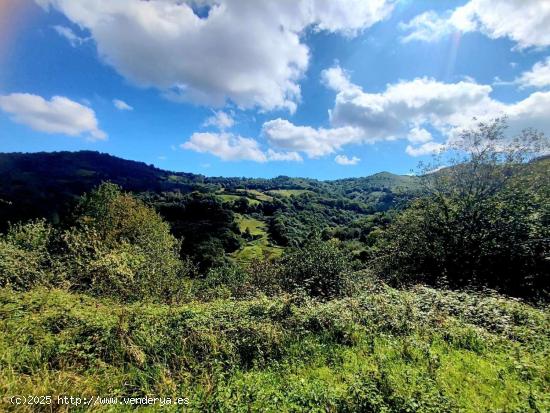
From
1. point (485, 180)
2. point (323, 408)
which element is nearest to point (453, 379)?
point (323, 408)

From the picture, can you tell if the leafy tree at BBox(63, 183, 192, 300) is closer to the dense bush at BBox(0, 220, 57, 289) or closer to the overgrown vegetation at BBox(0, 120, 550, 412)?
the overgrown vegetation at BBox(0, 120, 550, 412)

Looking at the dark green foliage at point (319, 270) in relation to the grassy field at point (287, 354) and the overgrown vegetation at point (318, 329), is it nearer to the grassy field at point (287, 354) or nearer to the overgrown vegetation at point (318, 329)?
the overgrown vegetation at point (318, 329)

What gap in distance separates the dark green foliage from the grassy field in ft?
19.3

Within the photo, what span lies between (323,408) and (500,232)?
18.2 meters

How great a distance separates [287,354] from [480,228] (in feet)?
56.7

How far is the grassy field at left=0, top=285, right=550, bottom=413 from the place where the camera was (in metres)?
6.03

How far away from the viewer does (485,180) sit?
72.1 feet

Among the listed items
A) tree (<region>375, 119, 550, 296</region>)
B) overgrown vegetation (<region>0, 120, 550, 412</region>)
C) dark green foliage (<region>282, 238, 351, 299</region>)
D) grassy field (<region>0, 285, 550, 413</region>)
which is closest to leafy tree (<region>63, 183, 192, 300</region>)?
overgrown vegetation (<region>0, 120, 550, 412</region>)

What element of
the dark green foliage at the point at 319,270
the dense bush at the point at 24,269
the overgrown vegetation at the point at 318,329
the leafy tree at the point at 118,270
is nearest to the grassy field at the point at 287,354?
the overgrown vegetation at the point at 318,329

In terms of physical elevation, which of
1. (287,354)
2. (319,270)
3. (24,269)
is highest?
(24,269)

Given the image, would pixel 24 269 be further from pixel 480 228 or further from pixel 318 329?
pixel 480 228

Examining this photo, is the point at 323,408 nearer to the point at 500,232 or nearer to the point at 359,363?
the point at 359,363

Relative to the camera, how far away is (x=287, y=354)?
8297mm

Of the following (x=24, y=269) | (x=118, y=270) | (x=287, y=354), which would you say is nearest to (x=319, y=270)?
(x=287, y=354)
